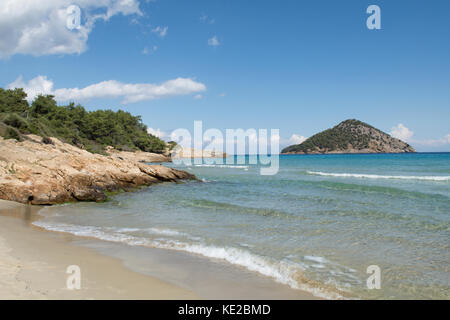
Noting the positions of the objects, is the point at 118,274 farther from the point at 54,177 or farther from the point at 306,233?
the point at 54,177

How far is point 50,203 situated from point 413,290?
15.0 metres

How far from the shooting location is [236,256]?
23.6 feet

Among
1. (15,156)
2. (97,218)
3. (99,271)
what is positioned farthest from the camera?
(15,156)

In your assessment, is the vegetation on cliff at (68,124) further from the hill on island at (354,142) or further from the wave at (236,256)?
the hill on island at (354,142)

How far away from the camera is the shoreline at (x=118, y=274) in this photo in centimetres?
494

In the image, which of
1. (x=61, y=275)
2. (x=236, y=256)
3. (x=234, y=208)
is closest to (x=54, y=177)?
(x=234, y=208)

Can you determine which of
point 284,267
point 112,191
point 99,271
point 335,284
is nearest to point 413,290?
point 335,284

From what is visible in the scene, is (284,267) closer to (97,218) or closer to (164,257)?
(164,257)

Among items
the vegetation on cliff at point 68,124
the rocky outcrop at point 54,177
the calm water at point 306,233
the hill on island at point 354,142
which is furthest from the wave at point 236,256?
the hill on island at point 354,142

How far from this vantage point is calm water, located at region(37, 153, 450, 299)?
6023mm

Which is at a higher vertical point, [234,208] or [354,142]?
[354,142]

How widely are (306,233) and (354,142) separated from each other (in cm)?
18755
